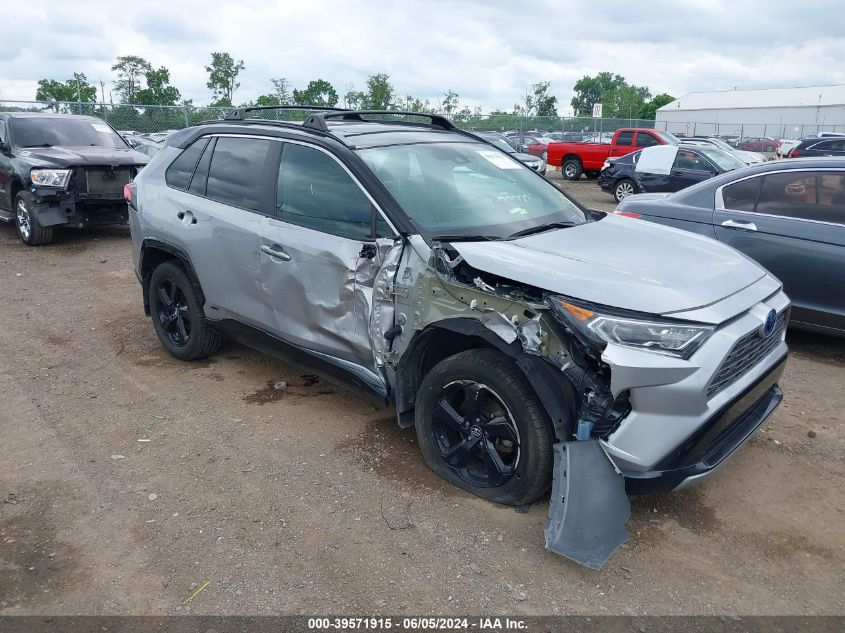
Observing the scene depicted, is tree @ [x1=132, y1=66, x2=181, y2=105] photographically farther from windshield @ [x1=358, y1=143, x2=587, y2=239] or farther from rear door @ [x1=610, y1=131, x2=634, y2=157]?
windshield @ [x1=358, y1=143, x2=587, y2=239]

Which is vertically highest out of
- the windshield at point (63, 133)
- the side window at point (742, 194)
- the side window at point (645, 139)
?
the side window at point (645, 139)

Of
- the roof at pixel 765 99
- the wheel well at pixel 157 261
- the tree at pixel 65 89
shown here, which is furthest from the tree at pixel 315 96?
the roof at pixel 765 99

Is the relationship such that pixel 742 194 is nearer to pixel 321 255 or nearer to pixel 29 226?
pixel 321 255

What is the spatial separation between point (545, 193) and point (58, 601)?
136 inches

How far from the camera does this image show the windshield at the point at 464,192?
12.1 feet

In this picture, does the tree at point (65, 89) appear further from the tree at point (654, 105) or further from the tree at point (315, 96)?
the tree at point (654, 105)

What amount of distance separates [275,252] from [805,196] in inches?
167

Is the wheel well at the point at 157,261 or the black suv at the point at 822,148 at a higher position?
the black suv at the point at 822,148

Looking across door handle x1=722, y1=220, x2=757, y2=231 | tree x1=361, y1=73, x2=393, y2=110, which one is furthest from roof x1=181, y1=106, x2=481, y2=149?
tree x1=361, y1=73, x2=393, y2=110

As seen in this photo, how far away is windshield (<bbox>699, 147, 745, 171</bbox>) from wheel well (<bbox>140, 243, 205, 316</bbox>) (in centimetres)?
1240

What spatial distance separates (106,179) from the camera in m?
9.89

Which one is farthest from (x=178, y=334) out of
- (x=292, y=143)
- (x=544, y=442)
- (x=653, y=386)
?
(x=653, y=386)

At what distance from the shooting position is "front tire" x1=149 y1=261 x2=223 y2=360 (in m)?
4.98

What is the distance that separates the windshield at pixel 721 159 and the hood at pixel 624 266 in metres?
11.7
